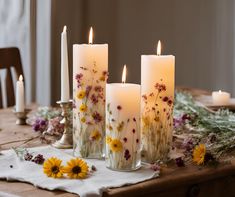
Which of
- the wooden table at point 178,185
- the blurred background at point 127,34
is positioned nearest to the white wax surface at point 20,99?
the wooden table at point 178,185

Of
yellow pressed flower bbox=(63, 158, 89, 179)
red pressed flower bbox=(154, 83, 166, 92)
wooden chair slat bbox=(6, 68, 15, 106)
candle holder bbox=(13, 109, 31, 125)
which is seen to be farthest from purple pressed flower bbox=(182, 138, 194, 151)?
wooden chair slat bbox=(6, 68, 15, 106)

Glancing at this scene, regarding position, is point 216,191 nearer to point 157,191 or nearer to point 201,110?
point 157,191

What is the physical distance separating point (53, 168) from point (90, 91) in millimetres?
193

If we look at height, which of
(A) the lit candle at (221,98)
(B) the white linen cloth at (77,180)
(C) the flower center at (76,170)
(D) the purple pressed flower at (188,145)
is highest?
(A) the lit candle at (221,98)

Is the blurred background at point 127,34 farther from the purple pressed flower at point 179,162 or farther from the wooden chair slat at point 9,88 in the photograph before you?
the purple pressed flower at point 179,162

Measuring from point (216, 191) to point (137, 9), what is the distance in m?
2.27

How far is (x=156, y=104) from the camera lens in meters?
1.09

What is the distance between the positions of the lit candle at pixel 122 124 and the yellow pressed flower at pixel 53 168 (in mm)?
102

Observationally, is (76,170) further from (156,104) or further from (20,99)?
(20,99)

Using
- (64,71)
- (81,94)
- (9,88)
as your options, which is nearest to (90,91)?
(81,94)

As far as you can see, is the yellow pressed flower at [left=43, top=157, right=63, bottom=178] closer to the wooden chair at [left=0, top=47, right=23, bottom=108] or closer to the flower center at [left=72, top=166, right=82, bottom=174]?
the flower center at [left=72, top=166, right=82, bottom=174]

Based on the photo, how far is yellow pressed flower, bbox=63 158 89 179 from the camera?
985 millimetres

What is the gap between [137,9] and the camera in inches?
128

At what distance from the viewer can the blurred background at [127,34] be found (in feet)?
9.12
